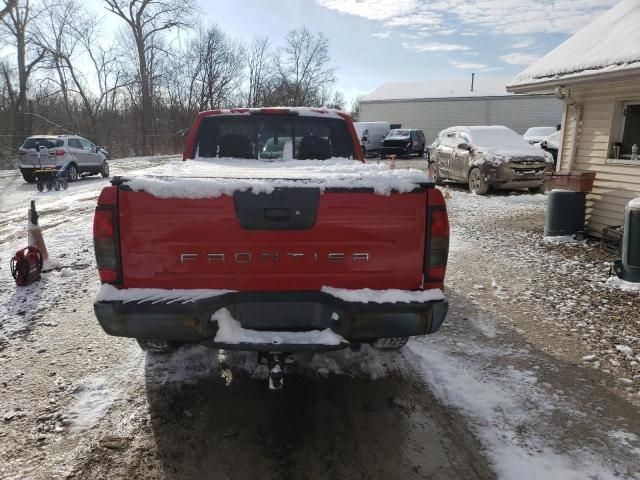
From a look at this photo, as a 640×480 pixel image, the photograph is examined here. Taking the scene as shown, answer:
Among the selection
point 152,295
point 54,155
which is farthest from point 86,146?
point 152,295

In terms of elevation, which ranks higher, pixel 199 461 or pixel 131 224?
pixel 131 224

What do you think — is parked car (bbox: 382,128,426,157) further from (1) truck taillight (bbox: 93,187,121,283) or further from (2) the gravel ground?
(1) truck taillight (bbox: 93,187,121,283)

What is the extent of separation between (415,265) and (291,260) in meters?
0.73

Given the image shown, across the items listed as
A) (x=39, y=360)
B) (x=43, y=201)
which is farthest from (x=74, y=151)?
(x=39, y=360)

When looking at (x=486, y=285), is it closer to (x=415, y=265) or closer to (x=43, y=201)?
(x=415, y=265)

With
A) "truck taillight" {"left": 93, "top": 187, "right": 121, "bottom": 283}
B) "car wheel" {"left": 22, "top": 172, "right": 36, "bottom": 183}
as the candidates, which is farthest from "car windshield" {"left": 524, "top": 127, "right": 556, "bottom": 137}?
"truck taillight" {"left": 93, "top": 187, "right": 121, "bottom": 283}

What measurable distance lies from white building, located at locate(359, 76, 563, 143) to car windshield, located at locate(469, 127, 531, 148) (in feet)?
96.0

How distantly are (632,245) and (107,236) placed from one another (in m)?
5.83

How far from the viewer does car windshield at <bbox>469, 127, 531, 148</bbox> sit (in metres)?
13.0

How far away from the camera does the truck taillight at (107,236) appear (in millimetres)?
2479

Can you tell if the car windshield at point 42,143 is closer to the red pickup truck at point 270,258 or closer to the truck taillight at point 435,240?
the red pickup truck at point 270,258

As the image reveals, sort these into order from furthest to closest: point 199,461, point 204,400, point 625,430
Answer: point 204,400 → point 625,430 → point 199,461

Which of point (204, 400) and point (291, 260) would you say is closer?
point (291, 260)

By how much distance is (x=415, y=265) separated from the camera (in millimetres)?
2645
